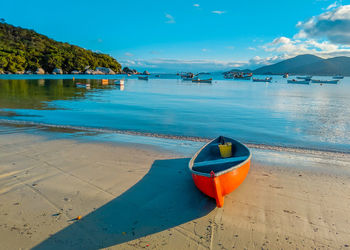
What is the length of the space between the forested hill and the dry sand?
132 meters

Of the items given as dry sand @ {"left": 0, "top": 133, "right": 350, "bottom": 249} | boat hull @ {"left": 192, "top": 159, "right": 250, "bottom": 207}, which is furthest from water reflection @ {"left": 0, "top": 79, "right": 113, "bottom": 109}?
boat hull @ {"left": 192, "top": 159, "right": 250, "bottom": 207}

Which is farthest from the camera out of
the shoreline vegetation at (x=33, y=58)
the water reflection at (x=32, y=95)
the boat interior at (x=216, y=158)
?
the shoreline vegetation at (x=33, y=58)

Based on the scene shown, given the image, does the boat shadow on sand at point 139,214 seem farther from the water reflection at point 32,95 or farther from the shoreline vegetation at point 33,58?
the shoreline vegetation at point 33,58

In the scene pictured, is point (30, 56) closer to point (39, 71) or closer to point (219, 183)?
point (39, 71)

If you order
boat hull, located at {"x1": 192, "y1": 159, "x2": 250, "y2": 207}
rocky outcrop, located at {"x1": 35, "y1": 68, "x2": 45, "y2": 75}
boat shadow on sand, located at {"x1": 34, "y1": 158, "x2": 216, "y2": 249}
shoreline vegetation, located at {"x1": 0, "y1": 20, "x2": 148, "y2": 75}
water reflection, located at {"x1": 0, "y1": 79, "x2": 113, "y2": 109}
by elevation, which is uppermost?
shoreline vegetation, located at {"x1": 0, "y1": 20, "x2": 148, "y2": 75}

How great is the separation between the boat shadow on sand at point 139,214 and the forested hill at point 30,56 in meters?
135

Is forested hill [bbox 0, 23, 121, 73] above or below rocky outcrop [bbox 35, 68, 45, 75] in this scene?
above

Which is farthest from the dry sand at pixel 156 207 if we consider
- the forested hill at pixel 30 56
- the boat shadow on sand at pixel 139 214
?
the forested hill at pixel 30 56

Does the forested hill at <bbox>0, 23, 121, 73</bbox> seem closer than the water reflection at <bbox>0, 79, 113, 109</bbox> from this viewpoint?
No

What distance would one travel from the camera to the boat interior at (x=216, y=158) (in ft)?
23.9

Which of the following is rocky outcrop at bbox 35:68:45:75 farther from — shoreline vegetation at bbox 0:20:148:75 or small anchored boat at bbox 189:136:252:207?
small anchored boat at bbox 189:136:252:207

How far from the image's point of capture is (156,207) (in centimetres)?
→ 592

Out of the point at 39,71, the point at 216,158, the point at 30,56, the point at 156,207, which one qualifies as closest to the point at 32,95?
Result: the point at 216,158

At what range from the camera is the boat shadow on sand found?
4.66 m
